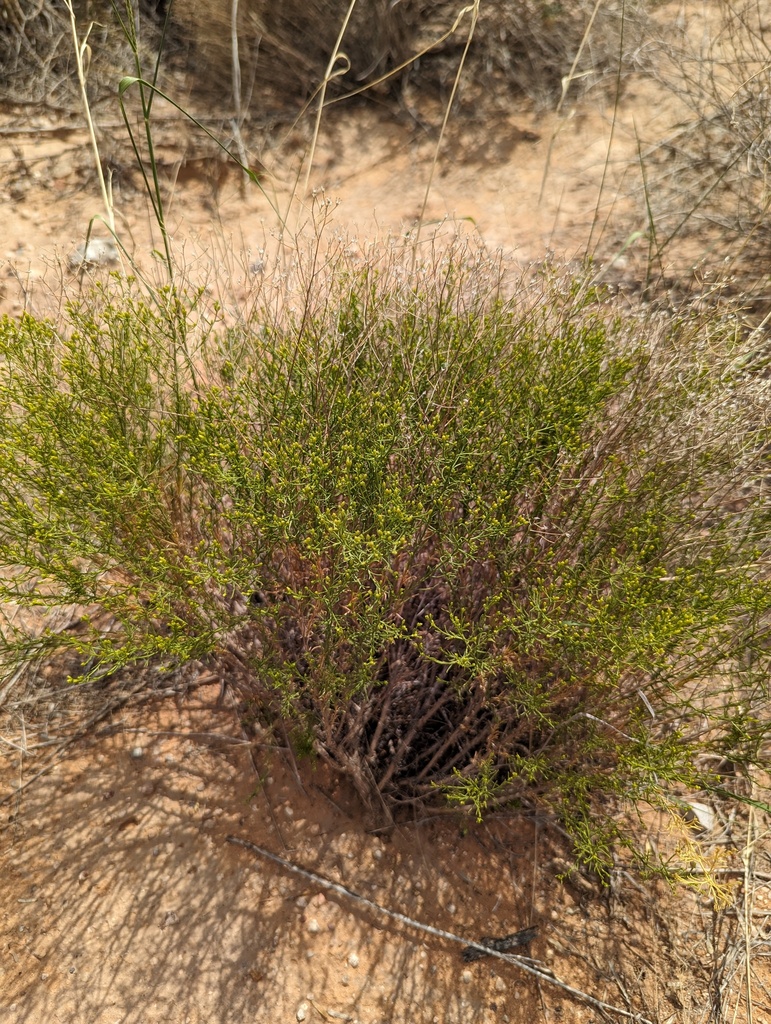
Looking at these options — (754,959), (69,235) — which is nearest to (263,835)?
(754,959)

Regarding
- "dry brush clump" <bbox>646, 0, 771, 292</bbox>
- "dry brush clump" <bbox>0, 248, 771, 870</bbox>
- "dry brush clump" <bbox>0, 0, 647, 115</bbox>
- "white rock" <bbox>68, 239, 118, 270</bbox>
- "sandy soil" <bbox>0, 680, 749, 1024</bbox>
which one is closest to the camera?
"dry brush clump" <bbox>0, 248, 771, 870</bbox>

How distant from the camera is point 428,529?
230 cm

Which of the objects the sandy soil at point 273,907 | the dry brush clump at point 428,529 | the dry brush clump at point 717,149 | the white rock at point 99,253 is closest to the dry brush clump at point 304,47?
the dry brush clump at point 717,149

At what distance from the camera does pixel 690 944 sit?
8.31 ft

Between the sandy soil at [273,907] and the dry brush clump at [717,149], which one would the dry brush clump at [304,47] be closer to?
the dry brush clump at [717,149]

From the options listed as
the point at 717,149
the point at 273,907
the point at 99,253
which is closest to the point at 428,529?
the point at 273,907

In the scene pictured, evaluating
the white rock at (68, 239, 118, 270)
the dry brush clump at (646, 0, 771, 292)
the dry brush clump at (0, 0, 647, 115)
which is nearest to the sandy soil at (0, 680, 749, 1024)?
the white rock at (68, 239, 118, 270)

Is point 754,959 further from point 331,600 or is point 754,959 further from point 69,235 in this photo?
point 69,235

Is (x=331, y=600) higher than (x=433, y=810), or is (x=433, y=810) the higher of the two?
(x=331, y=600)

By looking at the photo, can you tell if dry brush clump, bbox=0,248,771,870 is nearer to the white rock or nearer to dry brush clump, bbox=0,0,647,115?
the white rock

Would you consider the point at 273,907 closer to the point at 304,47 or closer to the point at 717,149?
the point at 717,149

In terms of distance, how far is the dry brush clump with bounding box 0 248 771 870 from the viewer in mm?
2082

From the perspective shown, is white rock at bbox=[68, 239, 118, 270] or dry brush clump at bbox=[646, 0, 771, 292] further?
white rock at bbox=[68, 239, 118, 270]

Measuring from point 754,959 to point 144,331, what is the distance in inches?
125
